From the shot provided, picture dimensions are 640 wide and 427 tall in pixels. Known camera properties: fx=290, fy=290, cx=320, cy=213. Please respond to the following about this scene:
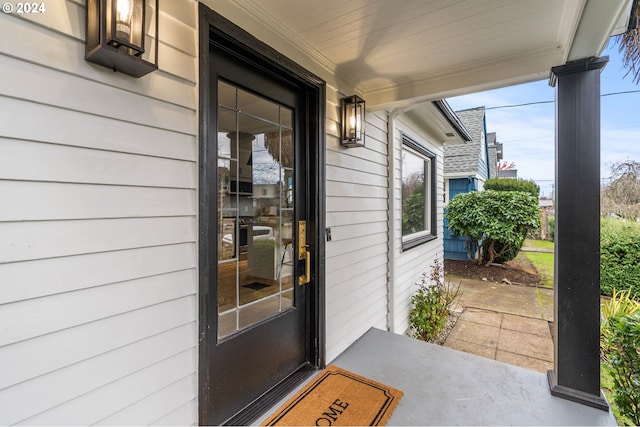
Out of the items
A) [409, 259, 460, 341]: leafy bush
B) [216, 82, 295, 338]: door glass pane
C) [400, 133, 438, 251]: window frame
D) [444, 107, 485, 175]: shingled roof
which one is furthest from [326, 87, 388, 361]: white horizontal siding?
[444, 107, 485, 175]: shingled roof

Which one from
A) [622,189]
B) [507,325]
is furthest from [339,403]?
[622,189]

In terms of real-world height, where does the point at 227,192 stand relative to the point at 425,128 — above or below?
below

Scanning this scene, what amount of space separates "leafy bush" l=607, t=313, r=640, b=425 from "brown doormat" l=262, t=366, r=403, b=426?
1.35 m

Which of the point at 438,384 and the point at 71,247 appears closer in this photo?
the point at 71,247

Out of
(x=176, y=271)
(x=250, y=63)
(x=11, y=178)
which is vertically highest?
(x=250, y=63)

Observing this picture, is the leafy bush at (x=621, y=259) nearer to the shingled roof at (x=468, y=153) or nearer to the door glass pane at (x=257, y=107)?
the shingled roof at (x=468, y=153)

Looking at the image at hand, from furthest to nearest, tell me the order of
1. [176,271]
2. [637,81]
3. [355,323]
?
[355,323], [637,81], [176,271]

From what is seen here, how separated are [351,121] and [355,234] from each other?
101 cm

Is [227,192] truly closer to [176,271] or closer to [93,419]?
[176,271]

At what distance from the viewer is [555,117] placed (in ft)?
6.64

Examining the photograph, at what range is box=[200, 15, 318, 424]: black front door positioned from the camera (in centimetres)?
156

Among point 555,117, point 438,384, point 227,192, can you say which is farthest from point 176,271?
point 555,117

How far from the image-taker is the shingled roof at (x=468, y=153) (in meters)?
8.55

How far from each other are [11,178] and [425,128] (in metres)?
4.71
